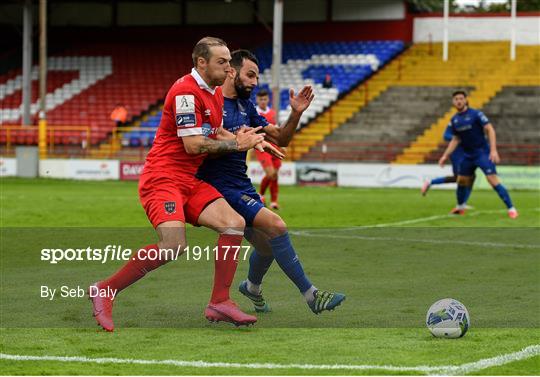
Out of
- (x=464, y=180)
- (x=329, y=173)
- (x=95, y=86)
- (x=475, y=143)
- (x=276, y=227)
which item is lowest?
(x=329, y=173)

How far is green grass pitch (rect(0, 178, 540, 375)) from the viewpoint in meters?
6.55

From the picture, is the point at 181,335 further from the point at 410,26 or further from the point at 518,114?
the point at 410,26

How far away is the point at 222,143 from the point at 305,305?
189cm

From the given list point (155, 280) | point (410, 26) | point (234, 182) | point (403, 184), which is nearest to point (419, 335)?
point (234, 182)

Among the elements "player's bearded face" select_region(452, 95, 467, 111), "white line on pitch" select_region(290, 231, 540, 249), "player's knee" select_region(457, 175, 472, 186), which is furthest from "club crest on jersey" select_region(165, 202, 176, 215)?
"player's knee" select_region(457, 175, 472, 186)

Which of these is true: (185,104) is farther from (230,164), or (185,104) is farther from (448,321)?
(448,321)

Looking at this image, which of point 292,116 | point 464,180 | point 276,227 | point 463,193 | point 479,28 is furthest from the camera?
point 479,28

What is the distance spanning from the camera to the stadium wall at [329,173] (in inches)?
1325

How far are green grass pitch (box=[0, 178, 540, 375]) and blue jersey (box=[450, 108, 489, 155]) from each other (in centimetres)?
134

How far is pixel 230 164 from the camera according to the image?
342 inches

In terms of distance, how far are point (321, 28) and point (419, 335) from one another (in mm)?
42743

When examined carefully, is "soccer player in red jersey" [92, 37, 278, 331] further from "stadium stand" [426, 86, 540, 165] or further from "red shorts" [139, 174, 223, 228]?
"stadium stand" [426, 86, 540, 165]

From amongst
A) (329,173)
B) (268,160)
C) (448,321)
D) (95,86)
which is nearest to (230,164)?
(448,321)

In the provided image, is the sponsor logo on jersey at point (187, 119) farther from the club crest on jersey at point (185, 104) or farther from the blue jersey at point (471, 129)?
the blue jersey at point (471, 129)
